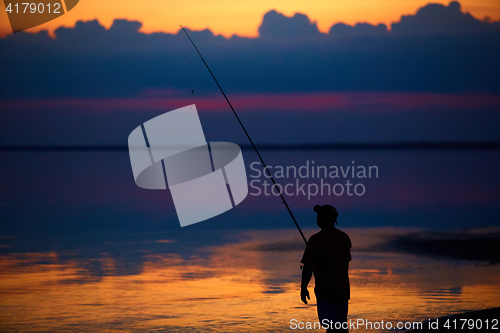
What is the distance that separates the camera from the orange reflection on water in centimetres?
506

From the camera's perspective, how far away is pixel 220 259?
23.2 ft

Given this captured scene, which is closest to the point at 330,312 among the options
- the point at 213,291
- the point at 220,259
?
the point at 213,291

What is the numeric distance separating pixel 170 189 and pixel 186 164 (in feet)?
15.0

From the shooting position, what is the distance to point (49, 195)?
1291cm

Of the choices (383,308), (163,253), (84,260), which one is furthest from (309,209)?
(383,308)

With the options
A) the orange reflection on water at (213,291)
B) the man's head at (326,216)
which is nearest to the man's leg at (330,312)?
the man's head at (326,216)

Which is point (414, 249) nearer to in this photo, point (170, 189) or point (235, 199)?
point (235, 199)

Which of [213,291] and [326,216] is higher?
[326,216]

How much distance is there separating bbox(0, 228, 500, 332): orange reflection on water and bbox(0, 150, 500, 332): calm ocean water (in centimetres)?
1

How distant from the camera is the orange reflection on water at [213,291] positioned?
16.6 ft

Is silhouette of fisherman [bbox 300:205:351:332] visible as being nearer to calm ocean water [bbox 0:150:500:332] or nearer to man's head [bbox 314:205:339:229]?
man's head [bbox 314:205:339:229]

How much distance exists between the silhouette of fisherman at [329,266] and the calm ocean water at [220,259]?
1.27 m

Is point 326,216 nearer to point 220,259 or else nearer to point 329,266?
point 329,266

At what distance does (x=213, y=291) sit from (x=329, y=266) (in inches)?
93.5
